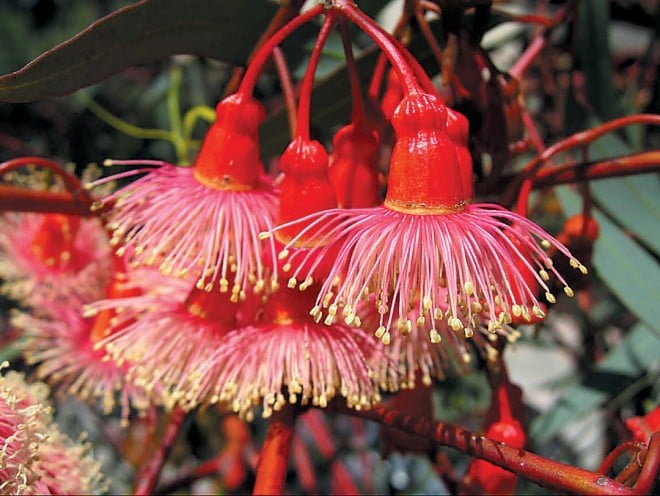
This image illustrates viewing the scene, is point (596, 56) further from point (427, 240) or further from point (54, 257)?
point (54, 257)

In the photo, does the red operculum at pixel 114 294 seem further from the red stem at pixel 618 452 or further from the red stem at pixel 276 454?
the red stem at pixel 618 452

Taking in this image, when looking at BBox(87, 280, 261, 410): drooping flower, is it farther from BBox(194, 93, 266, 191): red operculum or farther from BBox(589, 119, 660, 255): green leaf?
BBox(589, 119, 660, 255): green leaf

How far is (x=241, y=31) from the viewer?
803 mm

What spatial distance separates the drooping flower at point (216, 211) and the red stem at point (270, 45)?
0.01m

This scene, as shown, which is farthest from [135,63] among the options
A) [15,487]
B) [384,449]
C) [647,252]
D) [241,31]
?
[647,252]

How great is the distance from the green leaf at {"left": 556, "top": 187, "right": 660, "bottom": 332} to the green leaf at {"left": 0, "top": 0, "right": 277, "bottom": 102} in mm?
410

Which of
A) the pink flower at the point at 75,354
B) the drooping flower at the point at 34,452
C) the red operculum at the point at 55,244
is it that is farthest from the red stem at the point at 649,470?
the red operculum at the point at 55,244

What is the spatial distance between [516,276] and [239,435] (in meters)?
0.84

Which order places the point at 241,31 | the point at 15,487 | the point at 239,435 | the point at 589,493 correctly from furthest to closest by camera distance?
the point at 239,435, the point at 241,31, the point at 15,487, the point at 589,493

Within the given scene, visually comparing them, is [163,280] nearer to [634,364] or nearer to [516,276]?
[516,276]

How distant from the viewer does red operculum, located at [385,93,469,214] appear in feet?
1.86

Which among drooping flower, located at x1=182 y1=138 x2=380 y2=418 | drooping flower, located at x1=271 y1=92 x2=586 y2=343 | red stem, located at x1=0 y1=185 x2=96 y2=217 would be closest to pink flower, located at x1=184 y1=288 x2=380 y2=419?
drooping flower, located at x1=182 y1=138 x2=380 y2=418

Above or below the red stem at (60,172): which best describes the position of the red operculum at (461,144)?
above

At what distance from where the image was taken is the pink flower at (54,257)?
3.18ft
